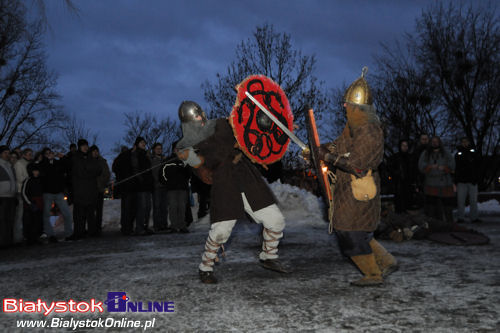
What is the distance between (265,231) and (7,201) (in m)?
5.42

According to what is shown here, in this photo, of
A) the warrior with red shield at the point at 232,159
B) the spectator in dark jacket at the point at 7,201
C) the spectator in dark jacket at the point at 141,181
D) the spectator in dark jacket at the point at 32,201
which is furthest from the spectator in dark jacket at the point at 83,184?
the warrior with red shield at the point at 232,159

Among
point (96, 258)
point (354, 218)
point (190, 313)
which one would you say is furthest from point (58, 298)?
point (354, 218)

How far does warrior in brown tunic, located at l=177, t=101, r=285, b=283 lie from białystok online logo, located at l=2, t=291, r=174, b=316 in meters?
0.78

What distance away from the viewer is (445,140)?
68.8 feet

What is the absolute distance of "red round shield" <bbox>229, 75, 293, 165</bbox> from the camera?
3.94 metres

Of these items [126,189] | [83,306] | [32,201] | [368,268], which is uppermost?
[126,189]

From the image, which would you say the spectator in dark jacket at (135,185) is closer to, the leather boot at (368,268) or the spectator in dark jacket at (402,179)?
the spectator in dark jacket at (402,179)

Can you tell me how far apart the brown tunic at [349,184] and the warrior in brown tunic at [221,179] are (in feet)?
2.64

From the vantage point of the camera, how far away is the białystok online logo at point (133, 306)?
3086 millimetres

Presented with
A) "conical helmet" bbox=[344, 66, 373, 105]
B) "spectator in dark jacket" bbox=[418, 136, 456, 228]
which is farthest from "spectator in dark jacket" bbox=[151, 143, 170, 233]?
"conical helmet" bbox=[344, 66, 373, 105]

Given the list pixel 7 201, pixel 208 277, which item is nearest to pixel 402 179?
pixel 208 277

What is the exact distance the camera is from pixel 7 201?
7273mm

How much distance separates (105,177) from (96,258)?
387 centimetres

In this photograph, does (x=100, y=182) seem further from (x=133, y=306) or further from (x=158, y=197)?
(x=133, y=306)
